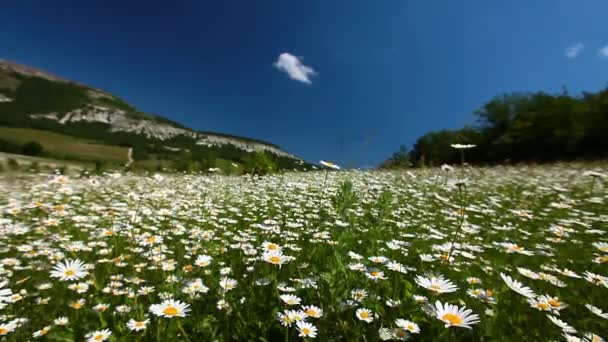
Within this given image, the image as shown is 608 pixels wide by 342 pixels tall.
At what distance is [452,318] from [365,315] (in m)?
0.58

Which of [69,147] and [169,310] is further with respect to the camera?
[69,147]

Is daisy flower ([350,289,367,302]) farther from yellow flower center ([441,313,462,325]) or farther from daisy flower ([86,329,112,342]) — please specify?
daisy flower ([86,329,112,342])

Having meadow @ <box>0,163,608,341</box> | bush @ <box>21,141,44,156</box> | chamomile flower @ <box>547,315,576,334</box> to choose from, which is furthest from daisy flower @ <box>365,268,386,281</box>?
bush @ <box>21,141,44,156</box>

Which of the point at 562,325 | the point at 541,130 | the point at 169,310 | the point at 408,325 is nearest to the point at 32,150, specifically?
the point at 169,310

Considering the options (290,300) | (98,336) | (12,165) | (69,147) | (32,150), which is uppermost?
(290,300)

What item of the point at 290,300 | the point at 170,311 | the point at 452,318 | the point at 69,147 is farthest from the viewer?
the point at 69,147

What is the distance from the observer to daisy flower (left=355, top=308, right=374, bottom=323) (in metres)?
1.68

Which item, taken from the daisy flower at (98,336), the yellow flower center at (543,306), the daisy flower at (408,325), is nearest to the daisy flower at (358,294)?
the daisy flower at (408,325)

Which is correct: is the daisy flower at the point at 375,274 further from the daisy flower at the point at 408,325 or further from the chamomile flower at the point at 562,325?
the chamomile flower at the point at 562,325

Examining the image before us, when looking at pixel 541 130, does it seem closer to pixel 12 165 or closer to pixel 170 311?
pixel 170 311

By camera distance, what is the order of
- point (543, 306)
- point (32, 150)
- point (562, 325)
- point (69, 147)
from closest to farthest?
point (562, 325) < point (543, 306) < point (32, 150) < point (69, 147)

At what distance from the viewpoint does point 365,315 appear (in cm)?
172

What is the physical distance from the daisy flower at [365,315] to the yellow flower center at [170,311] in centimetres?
101

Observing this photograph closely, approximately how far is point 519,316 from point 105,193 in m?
8.42
